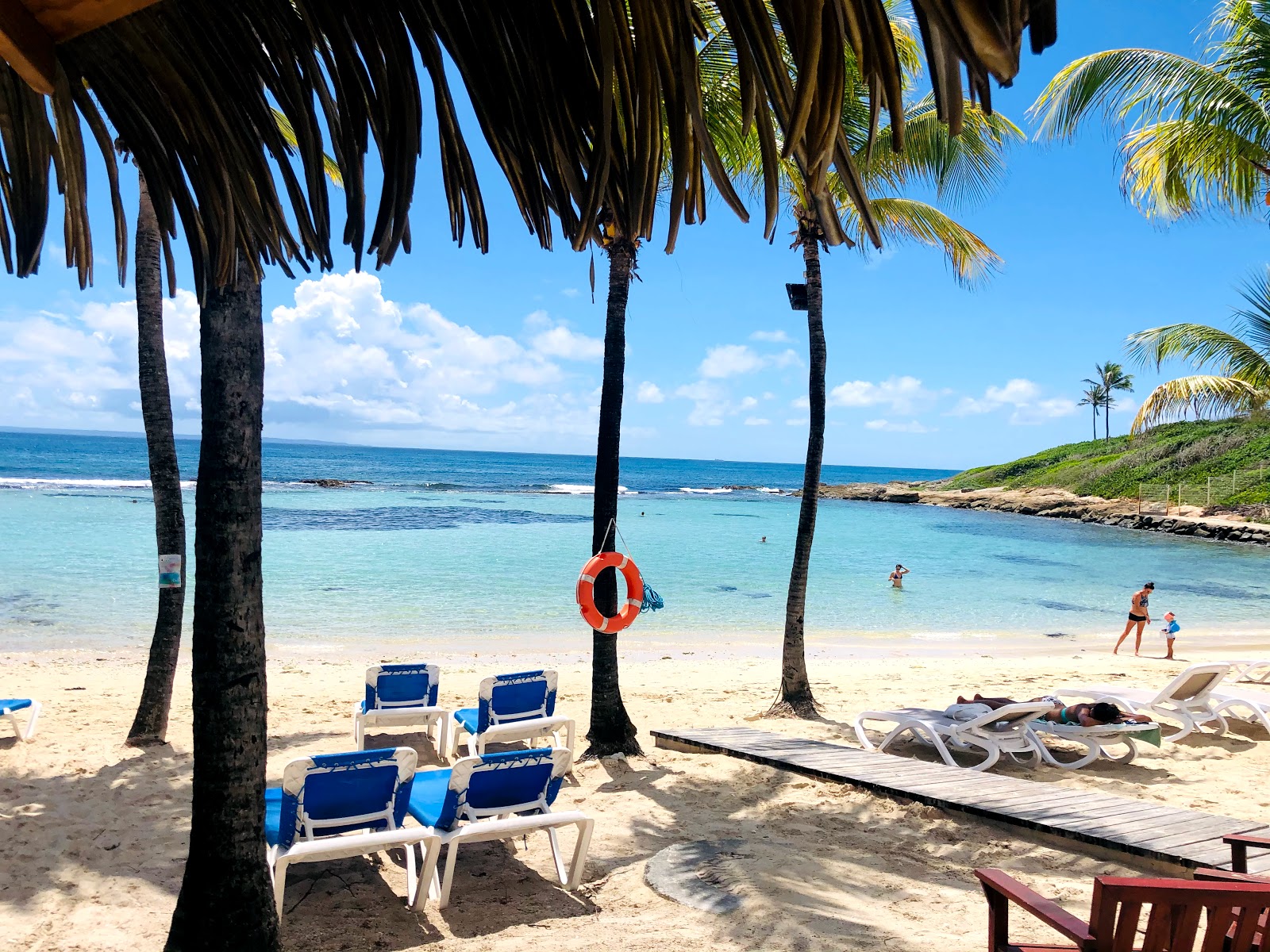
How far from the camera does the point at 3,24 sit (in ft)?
4.13

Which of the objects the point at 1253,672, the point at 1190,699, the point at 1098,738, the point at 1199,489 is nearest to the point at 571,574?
the point at 1253,672

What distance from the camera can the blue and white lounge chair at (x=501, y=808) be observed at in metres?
4.11

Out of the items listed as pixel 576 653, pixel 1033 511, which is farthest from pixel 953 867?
pixel 1033 511

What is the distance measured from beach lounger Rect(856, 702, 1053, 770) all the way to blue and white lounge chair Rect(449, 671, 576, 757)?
236 centimetres

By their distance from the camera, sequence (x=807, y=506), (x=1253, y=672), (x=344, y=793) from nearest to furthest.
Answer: (x=344, y=793) → (x=807, y=506) → (x=1253, y=672)

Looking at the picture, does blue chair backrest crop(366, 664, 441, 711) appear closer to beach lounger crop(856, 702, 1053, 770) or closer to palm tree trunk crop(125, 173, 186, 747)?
palm tree trunk crop(125, 173, 186, 747)

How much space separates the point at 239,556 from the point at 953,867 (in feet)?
11.6

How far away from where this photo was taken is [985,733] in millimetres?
6332

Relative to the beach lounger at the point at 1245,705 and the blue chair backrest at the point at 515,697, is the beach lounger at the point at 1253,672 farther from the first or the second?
the blue chair backrest at the point at 515,697

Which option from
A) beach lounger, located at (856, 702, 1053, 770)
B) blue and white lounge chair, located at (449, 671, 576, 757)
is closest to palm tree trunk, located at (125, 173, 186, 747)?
blue and white lounge chair, located at (449, 671, 576, 757)

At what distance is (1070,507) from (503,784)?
149ft

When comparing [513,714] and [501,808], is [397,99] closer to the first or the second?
[501,808]

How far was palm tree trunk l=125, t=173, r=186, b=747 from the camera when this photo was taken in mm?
6387

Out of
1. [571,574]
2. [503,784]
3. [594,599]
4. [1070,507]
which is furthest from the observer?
[1070,507]
